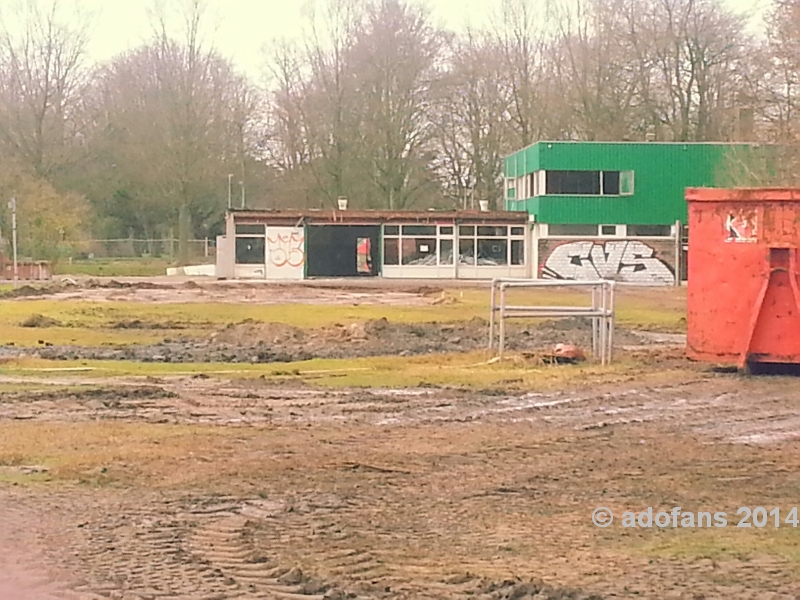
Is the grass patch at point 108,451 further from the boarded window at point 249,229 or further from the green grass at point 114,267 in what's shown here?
the green grass at point 114,267

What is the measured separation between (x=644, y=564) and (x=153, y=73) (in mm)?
72082

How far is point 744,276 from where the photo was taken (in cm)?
1706

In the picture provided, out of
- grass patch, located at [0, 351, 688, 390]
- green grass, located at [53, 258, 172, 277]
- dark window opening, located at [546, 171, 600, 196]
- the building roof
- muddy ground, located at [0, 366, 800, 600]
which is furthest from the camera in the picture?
green grass, located at [53, 258, 172, 277]

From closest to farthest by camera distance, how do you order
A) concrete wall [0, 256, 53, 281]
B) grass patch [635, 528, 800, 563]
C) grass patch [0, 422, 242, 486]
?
grass patch [635, 528, 800, 563] → grass patch [0, 422, 242, 486] → concrete wall [0, 256, 53, 281]

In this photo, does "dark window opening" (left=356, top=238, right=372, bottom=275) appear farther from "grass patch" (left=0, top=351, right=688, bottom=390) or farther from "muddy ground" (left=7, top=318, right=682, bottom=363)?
"grass patch" (left=0, top=351, right=688, bottom=390)

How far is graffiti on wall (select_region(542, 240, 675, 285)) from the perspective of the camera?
5703 cm

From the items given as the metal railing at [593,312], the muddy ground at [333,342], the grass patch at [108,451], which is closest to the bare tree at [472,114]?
the muddy ground at [333,342]

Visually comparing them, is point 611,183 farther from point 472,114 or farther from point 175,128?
point 175,128

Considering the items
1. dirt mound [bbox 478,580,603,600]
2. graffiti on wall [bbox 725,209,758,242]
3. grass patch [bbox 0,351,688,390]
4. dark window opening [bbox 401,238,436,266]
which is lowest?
grass patch [bbox 0,351,688,390]

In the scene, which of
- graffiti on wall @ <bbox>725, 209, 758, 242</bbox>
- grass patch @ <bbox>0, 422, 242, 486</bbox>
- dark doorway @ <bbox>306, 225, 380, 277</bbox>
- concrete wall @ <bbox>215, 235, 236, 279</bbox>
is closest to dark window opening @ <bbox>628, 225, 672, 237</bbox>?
dark doorway @ <bbox>306, 225, 380, 277</bbox>

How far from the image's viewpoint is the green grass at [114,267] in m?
63.6

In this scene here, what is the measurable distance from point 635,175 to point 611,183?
1.17 m

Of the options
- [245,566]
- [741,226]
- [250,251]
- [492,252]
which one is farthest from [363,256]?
[245,566]

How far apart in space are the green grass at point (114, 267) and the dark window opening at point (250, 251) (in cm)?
852
